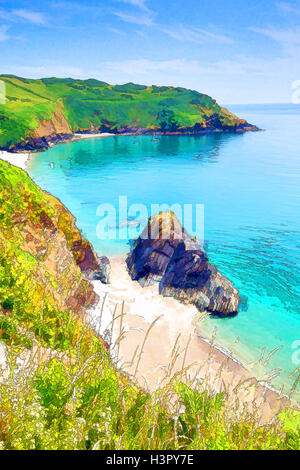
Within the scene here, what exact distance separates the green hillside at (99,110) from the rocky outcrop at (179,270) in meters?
86.7

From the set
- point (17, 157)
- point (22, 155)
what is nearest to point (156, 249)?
point (17, 157)

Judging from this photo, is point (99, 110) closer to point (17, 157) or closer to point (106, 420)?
point (17, 157)

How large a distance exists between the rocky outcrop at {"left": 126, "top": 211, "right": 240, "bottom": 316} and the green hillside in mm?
86673

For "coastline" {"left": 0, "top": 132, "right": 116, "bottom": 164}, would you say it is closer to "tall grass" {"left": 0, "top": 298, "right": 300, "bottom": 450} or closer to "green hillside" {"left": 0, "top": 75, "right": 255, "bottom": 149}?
"green hillside" {"left": 0, "top": 75, "right": 255, "bottom": 149}

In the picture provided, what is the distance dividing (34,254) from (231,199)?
46.2 meters

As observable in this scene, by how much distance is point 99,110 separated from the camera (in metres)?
149

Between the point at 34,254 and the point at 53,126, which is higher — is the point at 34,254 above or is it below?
below

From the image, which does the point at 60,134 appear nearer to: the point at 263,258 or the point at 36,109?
the point at 36,109

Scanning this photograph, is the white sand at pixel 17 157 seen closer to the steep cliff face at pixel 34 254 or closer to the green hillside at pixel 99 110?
the green hillside at pixel 99 110

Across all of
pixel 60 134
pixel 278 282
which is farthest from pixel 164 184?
pixel 60 134

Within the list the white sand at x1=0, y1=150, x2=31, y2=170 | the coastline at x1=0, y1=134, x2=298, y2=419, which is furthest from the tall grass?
the white sand at x1=0, y1=150, x2=31, y2=170

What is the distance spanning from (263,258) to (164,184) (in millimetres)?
36387

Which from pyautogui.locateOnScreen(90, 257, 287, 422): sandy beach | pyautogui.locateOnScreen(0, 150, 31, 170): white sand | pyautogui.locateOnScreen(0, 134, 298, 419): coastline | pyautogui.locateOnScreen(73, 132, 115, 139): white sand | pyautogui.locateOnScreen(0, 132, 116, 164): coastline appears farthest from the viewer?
pyautogui.locateOnScreen(73, 132, 115, 139): white sand

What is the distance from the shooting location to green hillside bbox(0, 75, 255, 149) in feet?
366
